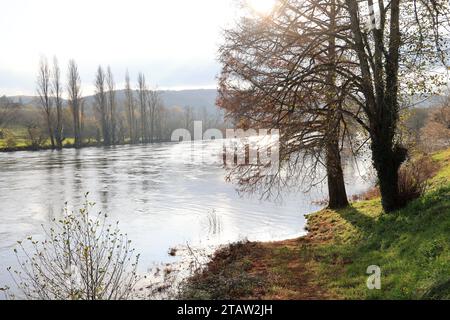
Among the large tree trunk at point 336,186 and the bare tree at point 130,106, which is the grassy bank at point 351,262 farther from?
the bare tree at point 130,106

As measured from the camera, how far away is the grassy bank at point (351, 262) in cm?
725

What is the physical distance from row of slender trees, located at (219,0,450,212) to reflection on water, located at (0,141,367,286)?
9.81 ft

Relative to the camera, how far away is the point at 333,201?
55.7 feet

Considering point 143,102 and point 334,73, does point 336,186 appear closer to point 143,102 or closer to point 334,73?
point 334,73

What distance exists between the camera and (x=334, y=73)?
1254 cm

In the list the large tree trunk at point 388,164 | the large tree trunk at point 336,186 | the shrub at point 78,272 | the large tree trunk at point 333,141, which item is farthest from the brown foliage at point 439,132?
the shrub at point 78,272

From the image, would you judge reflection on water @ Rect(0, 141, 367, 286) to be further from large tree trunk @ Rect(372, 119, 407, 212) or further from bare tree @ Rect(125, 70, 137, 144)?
bare tree @ Rect(125, 70, 137, 144)

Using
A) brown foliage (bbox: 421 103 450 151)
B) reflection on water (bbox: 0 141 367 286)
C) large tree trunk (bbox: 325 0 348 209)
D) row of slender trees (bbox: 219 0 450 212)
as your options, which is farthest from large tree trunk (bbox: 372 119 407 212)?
brown foliage (bbox: 421 103 450 151)

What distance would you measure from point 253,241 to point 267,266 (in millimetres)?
3308

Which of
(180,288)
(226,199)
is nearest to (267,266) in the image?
(180,288)

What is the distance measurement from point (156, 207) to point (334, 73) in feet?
38.8

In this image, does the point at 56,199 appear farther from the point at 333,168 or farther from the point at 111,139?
the point at 111,139

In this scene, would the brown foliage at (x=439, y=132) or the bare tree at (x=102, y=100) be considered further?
the bare tree at (x=102, y=100)

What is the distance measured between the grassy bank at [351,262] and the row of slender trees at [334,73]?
1544 mm
